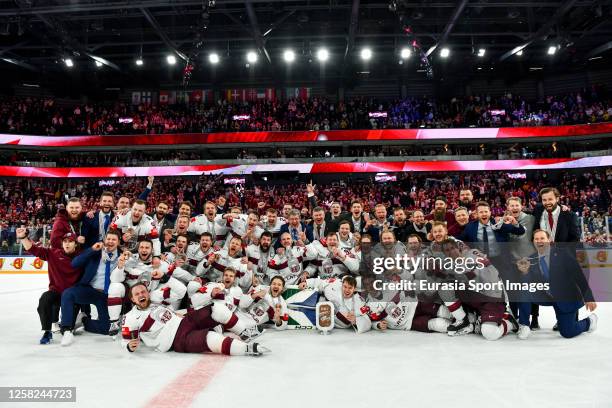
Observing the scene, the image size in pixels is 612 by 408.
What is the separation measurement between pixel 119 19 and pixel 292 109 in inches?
514

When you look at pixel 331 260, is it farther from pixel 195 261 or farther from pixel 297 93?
pixel 297 93

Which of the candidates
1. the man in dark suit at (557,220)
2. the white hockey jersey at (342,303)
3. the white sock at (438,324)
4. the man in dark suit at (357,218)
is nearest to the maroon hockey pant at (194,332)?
the white hockey jersey at (342,303)

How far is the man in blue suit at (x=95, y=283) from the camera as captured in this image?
5.54 m

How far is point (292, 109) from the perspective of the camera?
31.0 metres

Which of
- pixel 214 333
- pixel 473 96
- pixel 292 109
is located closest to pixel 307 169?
pixel 292 109

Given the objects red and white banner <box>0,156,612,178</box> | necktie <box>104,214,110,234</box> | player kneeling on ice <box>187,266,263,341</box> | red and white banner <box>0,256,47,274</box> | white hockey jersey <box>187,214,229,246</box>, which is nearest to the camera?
player kneeling on ice <box>187,266,263,341</box>

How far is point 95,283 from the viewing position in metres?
5.84

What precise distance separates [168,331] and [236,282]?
55.4 inches

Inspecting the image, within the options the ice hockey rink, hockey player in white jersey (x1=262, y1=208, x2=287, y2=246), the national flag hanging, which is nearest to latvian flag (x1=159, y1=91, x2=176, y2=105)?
the national flag hanging

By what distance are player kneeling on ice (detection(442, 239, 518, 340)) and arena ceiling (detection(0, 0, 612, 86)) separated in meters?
15.8

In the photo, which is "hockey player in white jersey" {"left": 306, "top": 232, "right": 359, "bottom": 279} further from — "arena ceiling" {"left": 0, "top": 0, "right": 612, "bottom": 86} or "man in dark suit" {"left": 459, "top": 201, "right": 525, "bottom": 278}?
"arena ceiling" {"left": 0, "top": 0, "right": 612, "bottom": 86}

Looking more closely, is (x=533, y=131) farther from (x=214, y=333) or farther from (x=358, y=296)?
(x=214, y=333)

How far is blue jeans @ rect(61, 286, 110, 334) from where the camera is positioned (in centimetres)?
546

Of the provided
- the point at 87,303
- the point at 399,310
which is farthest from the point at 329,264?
the point at 87,303
